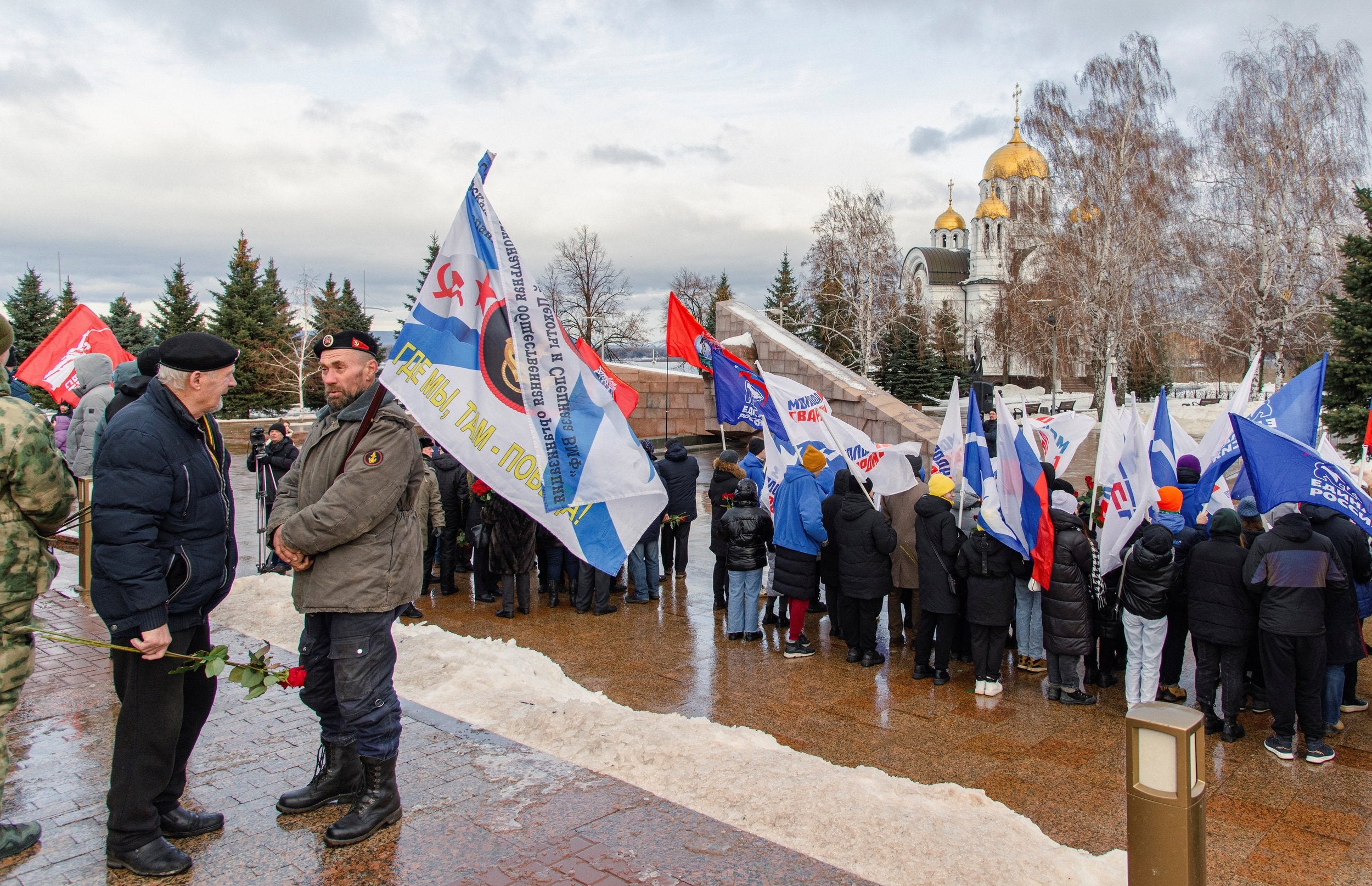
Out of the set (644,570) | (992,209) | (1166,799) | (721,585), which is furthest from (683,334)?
(992,209)

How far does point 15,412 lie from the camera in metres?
3.29

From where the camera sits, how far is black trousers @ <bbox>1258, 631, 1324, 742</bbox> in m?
5.49

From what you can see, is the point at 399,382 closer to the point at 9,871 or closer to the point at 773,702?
the point at 9,871

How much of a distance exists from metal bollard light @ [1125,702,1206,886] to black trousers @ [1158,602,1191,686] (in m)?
4.33

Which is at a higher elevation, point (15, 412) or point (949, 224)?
point (949, 224)

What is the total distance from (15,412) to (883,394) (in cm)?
1800

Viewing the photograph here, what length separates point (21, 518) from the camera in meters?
3.35

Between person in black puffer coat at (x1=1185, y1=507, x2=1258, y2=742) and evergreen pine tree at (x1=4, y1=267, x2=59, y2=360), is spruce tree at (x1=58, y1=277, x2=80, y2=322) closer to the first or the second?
evergreen pine tree at (x1=4, y1=267, x2=59, y2=360)

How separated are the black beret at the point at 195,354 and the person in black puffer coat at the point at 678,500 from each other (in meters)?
5.80

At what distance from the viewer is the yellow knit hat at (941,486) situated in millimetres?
7023

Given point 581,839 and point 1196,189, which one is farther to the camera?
point 1196,189

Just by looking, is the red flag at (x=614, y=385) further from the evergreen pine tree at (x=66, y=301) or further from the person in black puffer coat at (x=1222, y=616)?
the evergreen pine tree at (x=66, y=301)

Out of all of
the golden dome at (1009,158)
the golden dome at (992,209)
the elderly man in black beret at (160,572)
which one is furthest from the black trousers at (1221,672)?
the golden dome at (992,209)

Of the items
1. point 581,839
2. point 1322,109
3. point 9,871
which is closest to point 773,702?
point 581,839
